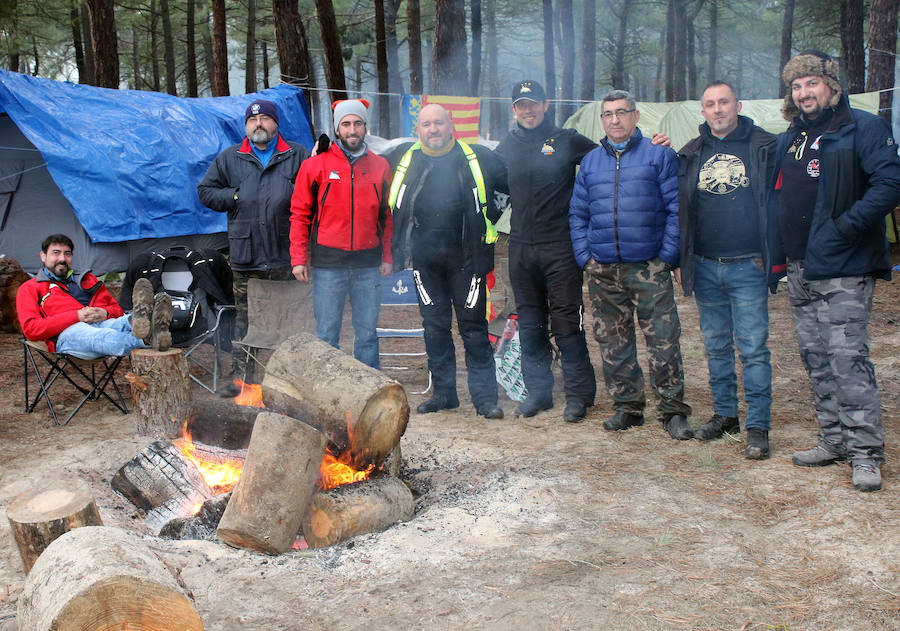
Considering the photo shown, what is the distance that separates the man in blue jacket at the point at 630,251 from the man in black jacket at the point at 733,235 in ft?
0.49

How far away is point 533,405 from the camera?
515 centimetres

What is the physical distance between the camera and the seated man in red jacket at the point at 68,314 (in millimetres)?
5008

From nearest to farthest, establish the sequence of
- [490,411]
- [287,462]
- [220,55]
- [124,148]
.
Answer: [287,462] → [490,411] → [124,148] → [220,55]

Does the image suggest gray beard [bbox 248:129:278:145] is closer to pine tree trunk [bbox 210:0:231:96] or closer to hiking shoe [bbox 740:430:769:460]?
hiking shoe [bbox 740:430:769:460]

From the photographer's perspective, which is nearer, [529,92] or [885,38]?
[529,92]

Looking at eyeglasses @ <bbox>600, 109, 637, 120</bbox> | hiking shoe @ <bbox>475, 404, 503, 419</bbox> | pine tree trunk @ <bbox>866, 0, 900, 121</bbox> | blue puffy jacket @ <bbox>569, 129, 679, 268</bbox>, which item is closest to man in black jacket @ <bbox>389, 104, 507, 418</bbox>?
hiking shoe @ <bbox>475, 404, 503, 419</bbox>

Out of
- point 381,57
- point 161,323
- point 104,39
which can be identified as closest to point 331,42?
point 104,39

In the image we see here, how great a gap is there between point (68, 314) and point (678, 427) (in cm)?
401

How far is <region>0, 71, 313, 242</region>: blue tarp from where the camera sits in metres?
8.33

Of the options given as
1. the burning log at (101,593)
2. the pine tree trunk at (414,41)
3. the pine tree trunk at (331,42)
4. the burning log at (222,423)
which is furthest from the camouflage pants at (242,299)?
the pine tree trunk at (414,41)

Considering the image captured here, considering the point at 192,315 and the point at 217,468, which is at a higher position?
the point at 192,315

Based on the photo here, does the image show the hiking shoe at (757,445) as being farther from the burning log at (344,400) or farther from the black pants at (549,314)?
the burning log at (344,400)

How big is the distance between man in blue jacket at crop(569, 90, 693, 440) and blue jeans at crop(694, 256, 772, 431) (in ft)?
0.75

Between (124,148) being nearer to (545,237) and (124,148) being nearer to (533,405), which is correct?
(545,237)
